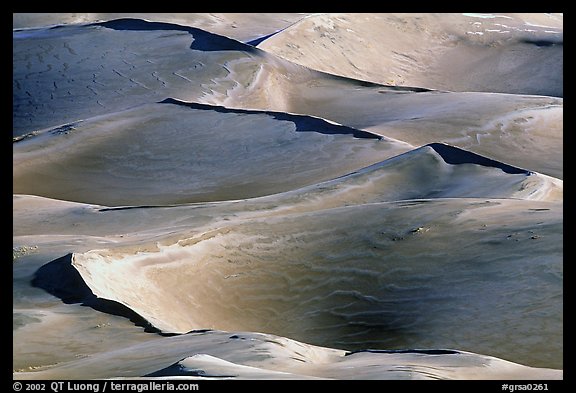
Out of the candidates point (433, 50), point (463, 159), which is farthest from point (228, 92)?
point (433, 50)

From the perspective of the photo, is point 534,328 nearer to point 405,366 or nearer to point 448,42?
point 405,366

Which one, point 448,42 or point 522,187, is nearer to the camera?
point 522,187

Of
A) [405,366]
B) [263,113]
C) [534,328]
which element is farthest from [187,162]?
[405,366]

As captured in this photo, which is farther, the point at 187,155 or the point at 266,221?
the point at 187,155

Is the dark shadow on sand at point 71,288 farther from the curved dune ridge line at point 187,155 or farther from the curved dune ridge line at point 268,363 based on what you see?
the curved dune ridge line at point 187,155

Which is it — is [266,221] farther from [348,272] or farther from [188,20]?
→ [188,20]

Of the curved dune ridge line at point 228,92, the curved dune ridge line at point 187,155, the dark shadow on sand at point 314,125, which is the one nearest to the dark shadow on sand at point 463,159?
the curved dune ridge line at point 187,155
